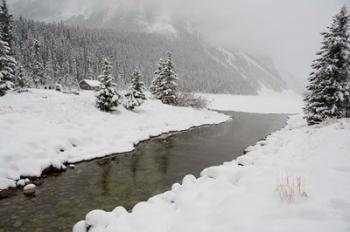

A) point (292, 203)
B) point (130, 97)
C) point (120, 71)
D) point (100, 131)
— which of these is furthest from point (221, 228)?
point (120, 71)

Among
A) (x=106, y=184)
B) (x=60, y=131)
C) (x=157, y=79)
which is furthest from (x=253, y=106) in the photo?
(x=106, y=184)

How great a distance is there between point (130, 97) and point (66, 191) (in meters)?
Answer: 22.6

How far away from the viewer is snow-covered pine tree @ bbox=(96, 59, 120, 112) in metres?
28.3

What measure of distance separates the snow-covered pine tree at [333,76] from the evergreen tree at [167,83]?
25520mm

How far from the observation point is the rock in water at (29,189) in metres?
10.7

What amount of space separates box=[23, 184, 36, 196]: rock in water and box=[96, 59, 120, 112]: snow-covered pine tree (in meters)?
17.8

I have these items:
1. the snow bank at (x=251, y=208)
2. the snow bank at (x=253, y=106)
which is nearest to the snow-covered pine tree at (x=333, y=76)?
the snow bank at (x=251, y=208)

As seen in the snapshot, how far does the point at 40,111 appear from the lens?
70.4 ft

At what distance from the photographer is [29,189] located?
35.6 feet

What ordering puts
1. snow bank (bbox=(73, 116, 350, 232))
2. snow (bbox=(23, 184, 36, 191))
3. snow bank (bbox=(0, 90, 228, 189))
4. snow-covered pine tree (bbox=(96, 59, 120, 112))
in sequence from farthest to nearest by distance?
1. snow-covered pine tree (bbox=(96, 59, 120, 112))
2. snow bank (bbox=(0, 90, 228, 189))
3. snow (bbox=(23, 184, 36, 191))
4. snow bank (bbox=(73, 116, 350, 232))

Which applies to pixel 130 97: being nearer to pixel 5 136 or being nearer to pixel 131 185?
pixel 5 136

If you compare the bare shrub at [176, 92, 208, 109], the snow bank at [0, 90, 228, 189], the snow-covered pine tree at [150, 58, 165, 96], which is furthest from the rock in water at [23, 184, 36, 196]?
the bare shrub at [176, 92, 208, 109]

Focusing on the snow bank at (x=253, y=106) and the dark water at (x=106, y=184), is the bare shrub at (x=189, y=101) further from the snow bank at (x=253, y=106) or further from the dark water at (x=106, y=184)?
the dark water at (x=106, y=184)

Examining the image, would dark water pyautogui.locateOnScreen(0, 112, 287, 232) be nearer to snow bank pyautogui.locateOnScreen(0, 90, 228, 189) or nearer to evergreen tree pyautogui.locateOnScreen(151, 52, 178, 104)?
snow bank pyautogui.locateOnScreen(0, 90, 228, 189)
